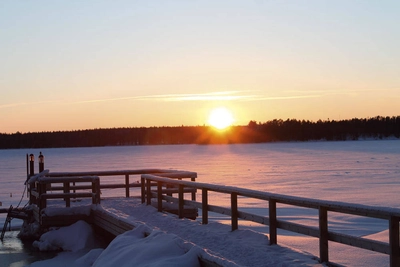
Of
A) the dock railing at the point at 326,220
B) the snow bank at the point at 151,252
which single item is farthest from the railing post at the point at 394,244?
the snow bank at the point at 151,252

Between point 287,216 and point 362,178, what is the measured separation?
13.9 metres

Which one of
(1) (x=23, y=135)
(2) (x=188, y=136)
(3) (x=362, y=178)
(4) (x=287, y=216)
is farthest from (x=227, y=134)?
(4) (x=287, y=216)

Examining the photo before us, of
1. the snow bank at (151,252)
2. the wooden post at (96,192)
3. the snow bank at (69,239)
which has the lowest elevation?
the snow bank at (69,239)

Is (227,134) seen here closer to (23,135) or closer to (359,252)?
(23,135)

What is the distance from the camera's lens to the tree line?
150 metres

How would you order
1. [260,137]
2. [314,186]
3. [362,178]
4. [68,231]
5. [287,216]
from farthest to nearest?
[260,137] → [362,178] → [314,186] → [287,216] → [68,231]

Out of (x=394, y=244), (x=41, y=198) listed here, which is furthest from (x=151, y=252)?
(x=41, y=198)

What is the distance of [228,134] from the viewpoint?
185m

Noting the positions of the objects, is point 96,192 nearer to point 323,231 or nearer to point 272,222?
point 272,222

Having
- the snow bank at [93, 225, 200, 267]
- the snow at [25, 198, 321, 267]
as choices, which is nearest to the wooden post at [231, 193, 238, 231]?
the snow at [25, 198, 321, 267]

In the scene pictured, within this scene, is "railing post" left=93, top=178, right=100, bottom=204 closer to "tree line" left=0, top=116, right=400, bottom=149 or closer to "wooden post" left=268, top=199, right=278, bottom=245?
"wooden post" left=268, top=199, right=278, bottom=245

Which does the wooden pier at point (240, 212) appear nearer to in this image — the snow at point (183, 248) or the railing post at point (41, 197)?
the railing post at point (41, 197)

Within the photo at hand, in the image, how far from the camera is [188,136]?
7352 inches

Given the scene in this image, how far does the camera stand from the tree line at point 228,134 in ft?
492
